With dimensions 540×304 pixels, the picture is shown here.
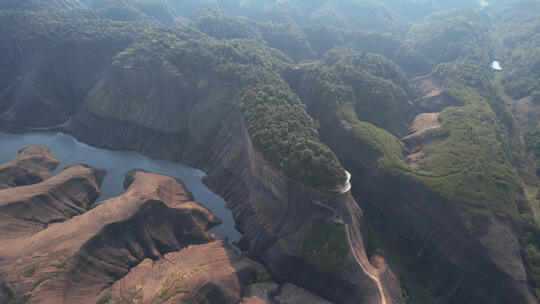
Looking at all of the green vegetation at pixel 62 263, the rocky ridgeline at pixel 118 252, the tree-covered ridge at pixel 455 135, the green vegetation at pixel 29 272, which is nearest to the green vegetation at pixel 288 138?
the tree-covered ridge at pixel 455 135

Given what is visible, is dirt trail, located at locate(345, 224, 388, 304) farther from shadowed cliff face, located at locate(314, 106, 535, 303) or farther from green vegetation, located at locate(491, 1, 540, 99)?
green vegetation, located at locate(491, 1, 540, 99)

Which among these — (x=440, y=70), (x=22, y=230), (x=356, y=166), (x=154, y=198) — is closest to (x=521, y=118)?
(x=440, y=70)

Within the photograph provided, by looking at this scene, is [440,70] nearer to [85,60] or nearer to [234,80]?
[234,80]

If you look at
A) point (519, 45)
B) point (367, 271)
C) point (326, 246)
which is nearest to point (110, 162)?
point (326, 246)

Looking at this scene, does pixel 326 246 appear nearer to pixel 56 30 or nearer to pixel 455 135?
pixel 455 135

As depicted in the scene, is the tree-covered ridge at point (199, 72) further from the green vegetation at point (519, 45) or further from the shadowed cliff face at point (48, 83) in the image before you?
the green vegetation at point (519, 45)
